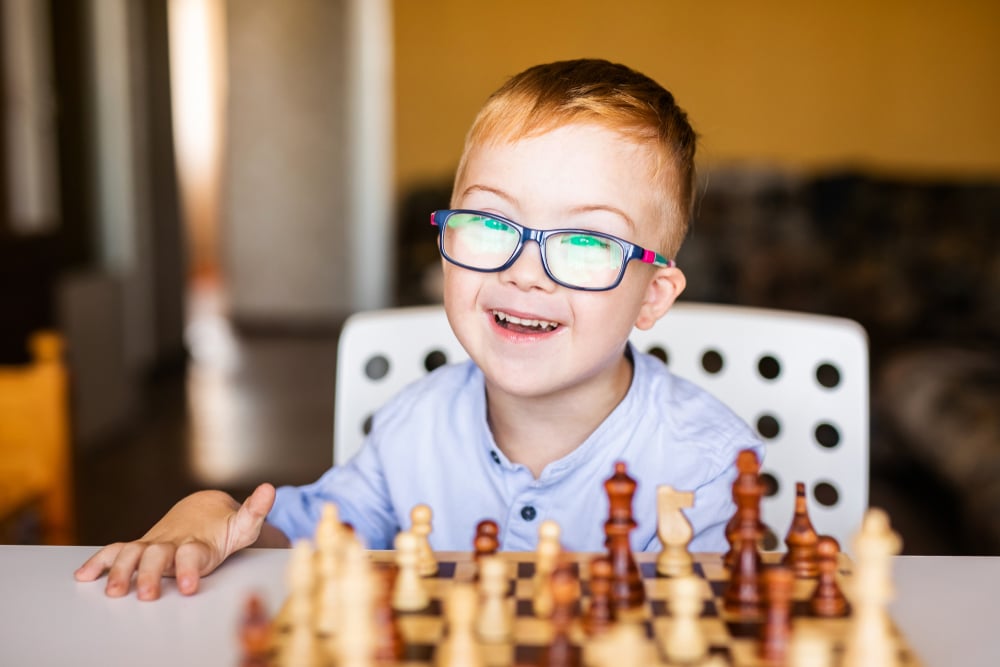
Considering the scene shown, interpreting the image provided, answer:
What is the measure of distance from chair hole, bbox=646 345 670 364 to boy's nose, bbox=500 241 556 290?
398 mm

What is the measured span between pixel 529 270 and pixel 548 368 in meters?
0.11

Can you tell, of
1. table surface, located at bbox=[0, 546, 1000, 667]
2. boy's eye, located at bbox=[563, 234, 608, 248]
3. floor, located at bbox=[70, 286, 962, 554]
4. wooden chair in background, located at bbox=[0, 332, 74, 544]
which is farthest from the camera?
floor, located at bbox=[70, 286, 962, 554]

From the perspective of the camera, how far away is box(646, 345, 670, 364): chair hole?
4.44ft

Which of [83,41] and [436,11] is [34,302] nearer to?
[83,41]

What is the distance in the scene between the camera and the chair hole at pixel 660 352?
135 cm

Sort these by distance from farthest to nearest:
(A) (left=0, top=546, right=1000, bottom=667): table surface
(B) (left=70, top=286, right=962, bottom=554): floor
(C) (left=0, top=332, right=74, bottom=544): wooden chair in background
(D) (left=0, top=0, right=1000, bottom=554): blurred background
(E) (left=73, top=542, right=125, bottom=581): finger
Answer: (D) (left=0, top=0, right=1000, bottom=554): blurred background, (B) (left=70, top=286, right=962, bottom=554): floor, (C) (left=0, top=332, right=74, bottom=544): wooden chair in background, (E) (left=73, top=542, right=125, bottom=581): finger, (A) (left=0, top=546, right=1000, bottom=667): table surface

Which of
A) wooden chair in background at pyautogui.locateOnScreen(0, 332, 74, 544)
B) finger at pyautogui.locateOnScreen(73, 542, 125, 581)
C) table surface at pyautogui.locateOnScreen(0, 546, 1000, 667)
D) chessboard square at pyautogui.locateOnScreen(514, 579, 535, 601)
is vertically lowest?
wooden chair in background at pyautogui.locateOnScreen(0, 332, 74, 544)

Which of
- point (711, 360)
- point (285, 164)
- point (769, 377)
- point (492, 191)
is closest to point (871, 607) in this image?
point (492, 191)

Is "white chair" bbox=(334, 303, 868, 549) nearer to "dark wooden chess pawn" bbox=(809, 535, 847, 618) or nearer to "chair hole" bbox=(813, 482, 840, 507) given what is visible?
"chair hole" bbox=(813, 482, 840, 507)

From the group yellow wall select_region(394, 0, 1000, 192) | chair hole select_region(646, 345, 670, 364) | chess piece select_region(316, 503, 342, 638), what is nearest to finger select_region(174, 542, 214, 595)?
chess piece select_region(316, 503, 342, 638)

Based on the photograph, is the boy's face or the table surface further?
the boy's face

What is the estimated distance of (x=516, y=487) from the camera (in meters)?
1.12

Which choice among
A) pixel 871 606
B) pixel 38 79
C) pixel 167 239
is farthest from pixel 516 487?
pixel 167 239

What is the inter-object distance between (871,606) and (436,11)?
14.6ft
